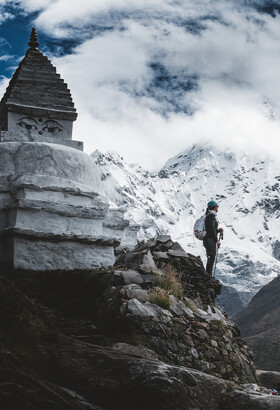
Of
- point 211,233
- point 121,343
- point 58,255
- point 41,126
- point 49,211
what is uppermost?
point 41,126

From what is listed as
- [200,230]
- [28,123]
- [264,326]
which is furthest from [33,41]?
[264,326]

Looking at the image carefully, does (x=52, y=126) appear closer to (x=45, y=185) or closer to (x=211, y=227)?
(x=45, y=185)

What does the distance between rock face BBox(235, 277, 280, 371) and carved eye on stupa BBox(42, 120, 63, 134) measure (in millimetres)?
49536

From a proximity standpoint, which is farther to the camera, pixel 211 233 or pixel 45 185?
pixel 211 233

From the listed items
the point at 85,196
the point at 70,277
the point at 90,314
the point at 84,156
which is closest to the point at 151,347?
the point at 90,314

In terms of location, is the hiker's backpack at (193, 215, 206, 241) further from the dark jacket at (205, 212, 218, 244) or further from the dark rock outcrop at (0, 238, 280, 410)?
the dark rock outcrop at (0, 238, 280, 410)

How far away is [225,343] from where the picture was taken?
10.6 metres

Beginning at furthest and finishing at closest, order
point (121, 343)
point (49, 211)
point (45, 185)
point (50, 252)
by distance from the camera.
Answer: point (45, 185) → point (49, 211) → point (50, 252) → point (121, 343)

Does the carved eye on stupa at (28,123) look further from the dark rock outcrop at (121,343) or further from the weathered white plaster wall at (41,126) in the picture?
the dark rock outcrop at (121,343)

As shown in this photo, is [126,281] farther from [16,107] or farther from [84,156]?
[16,107]

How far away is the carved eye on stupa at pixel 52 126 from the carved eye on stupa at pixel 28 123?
0.74 feet

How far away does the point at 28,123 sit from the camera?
14.6 m

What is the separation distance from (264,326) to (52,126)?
9124cm

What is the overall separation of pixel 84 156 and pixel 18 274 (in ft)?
12.2
